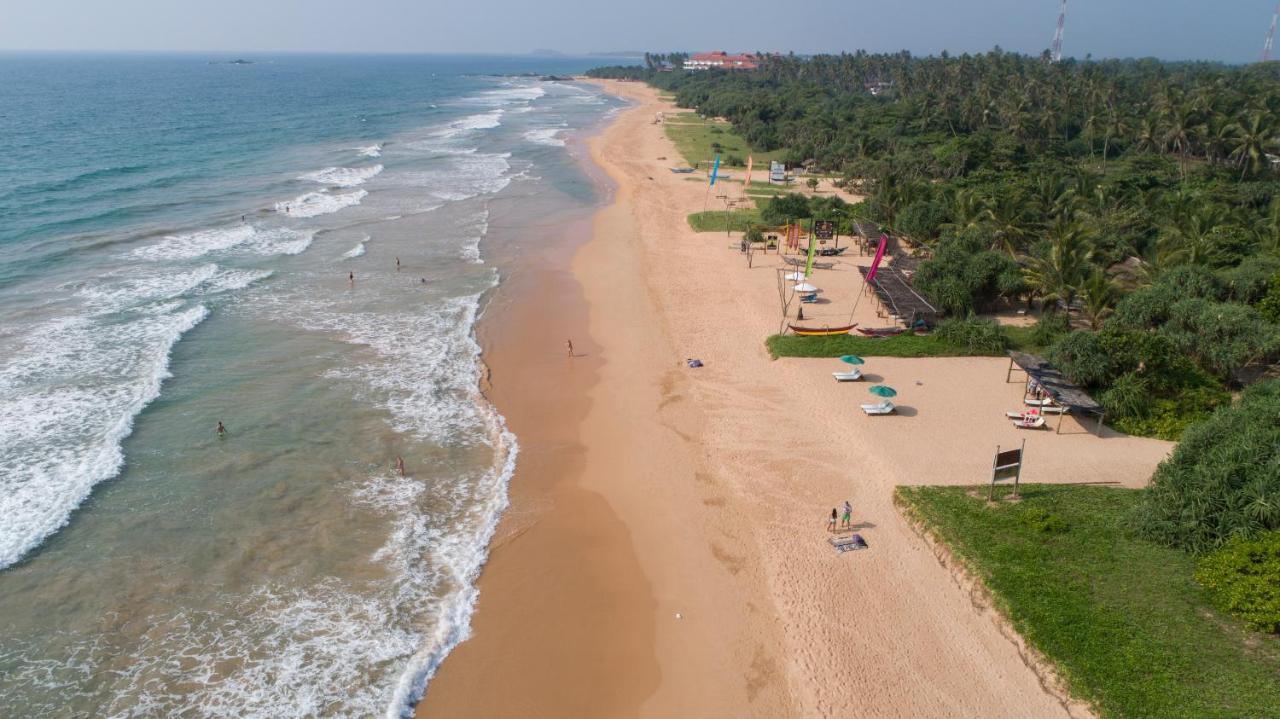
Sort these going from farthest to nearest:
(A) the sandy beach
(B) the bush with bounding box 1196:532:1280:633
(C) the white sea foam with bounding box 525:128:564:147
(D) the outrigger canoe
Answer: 1. (C) the white sea foam with bounding box 525:128:564:147
2. (D) the outrigger canoe
3. (A) the sandy beach
4. (B) the bush with bounding box 1196:532:1280:633

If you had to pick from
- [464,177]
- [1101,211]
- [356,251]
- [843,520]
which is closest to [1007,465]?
[843,520]

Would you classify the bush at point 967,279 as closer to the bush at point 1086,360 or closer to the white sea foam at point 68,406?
the bush at point 1086,360

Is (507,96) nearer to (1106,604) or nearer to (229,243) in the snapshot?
(229,243)

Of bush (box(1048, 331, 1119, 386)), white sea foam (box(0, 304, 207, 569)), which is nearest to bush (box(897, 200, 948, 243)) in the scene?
bush (box(1048, 331, 1119, 386))

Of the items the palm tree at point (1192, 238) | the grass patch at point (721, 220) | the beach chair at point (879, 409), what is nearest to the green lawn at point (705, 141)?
the grass patch at point (721, 220)

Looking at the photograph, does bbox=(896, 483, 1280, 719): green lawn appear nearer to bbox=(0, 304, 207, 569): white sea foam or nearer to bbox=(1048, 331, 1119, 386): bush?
bbox=(1048, 331, 1119, 386): bush

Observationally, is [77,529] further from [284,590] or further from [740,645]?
[740,645]
